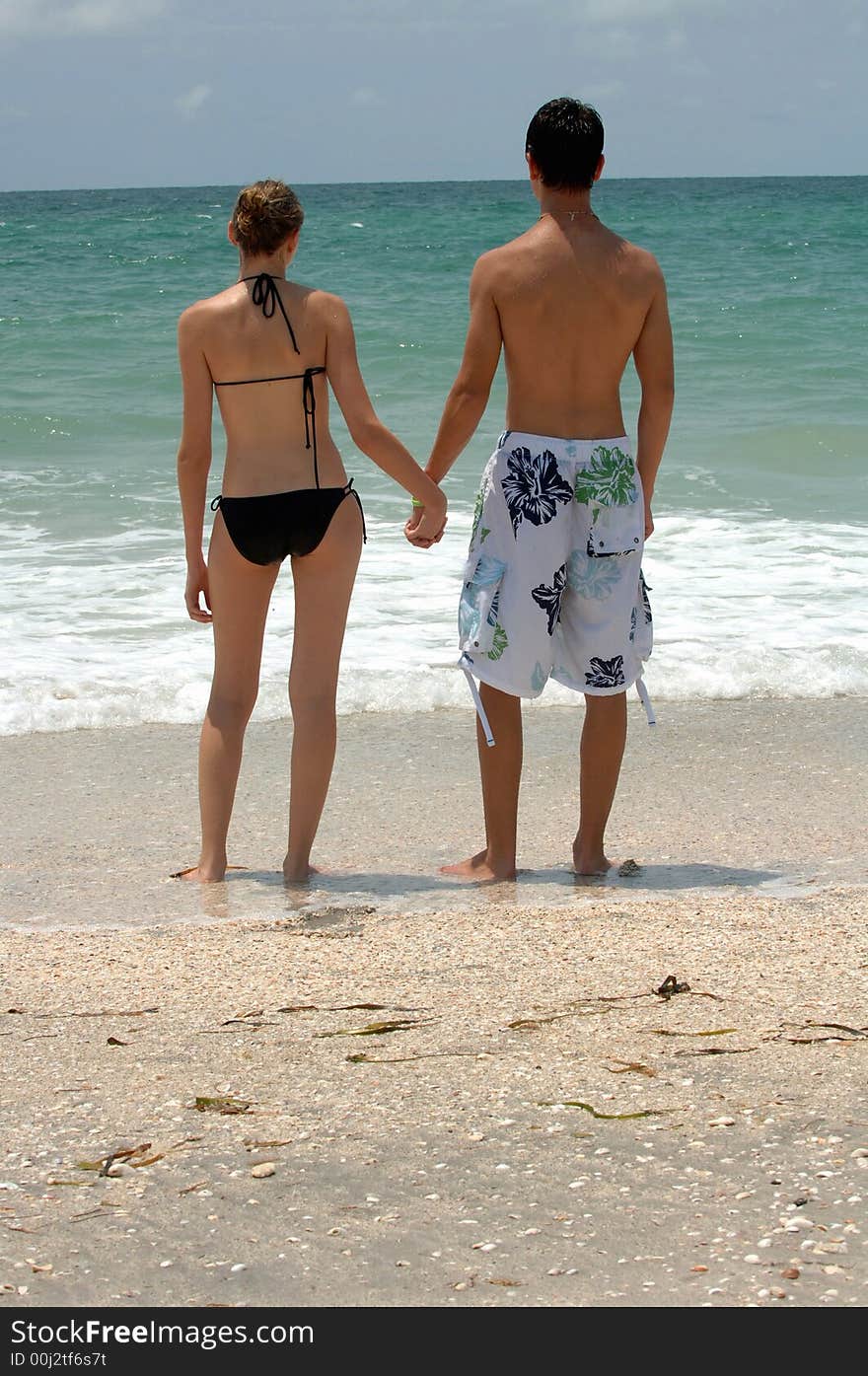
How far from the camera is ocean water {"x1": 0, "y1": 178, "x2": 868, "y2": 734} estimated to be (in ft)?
19.5

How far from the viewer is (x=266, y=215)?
357 cm

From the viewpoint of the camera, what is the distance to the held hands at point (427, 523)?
12.5 ft

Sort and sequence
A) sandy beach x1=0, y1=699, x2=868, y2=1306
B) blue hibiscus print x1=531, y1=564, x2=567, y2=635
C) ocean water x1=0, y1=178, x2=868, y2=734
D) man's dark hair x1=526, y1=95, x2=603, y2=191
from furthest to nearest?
1. ocean water x1=0, y1=178, x2=868, y2=734
2. blue hibiscus print x1=531, y1=564, x2=567, y2=635
3. man's dark hair x1=526, y1=95, x2=603, y2=191
4. sandy beach x1=0, y1=699, x2=868, y2=1306

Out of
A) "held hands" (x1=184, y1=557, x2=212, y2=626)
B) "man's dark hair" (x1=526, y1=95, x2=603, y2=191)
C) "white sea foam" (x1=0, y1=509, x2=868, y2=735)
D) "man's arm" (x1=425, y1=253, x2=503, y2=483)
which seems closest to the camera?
"man's dark hair" (x1=526, y1=95, x2=603, y2=191)

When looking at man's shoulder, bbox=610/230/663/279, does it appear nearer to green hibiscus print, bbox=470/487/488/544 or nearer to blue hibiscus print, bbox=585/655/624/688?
green hibiscus print, bbox=470/487/488/544

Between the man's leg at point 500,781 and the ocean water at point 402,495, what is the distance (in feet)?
5.70

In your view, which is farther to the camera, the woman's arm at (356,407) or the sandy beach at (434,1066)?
the woman's arm at (356,407)

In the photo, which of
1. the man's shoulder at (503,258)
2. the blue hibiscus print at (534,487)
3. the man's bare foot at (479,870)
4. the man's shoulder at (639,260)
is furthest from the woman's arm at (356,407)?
the man's bare foot at (479,870)

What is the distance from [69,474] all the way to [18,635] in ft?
13.0

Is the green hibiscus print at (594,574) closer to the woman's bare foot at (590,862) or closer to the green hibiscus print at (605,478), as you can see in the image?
the green hibiscus print at (605,478)

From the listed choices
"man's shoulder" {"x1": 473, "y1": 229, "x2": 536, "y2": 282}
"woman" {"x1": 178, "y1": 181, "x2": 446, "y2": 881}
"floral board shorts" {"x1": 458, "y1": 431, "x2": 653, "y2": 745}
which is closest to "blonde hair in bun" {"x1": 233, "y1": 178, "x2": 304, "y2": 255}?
"woman" {"x1": 178, "y1": 181, "x2": 446, "y2": 881}

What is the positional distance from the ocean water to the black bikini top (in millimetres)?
1998

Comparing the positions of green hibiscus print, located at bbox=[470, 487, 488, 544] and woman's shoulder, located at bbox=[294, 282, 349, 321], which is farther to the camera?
green hibiscus print, located at bbox=[470, 487, 488, 544]
